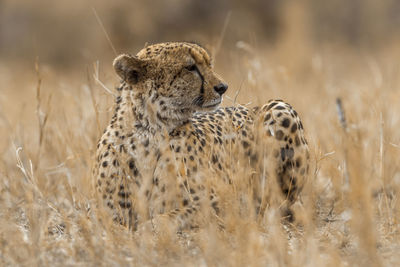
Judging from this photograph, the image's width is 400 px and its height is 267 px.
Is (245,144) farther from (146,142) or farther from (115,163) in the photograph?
(115,163)

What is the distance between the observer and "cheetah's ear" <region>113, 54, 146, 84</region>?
10.3 feet

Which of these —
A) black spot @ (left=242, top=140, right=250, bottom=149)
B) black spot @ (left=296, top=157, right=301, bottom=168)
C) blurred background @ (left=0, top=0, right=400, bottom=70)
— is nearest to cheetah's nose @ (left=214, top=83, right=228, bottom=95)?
black spot @ (left=242, top=140, right=250, bottom=149)

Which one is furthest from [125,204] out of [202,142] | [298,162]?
[298,162]

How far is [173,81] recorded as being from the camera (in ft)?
10.5

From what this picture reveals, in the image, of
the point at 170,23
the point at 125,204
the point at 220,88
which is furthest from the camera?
the point at 170,23

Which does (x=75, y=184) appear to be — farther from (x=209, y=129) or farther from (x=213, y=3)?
(x=213, y=3)

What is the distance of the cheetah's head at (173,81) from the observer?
3.17m

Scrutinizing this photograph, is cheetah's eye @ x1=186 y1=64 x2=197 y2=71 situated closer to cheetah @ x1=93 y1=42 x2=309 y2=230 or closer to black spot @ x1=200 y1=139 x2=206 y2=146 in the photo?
cheetah @ x1=93 y1=42 x2=309 y2=230

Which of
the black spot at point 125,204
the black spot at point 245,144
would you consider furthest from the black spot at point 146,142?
the black spot at point 245,144

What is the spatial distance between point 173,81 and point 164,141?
30 centimetres

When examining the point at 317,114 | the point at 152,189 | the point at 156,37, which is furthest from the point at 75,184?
the point at 156,37

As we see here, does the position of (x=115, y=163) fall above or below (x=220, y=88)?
below

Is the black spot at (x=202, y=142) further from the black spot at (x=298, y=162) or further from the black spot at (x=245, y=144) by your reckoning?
the black spot at (x=298, y=162)

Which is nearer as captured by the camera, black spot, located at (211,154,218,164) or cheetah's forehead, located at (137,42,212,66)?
cheetah's forehead, located at (137,42,212,66)
